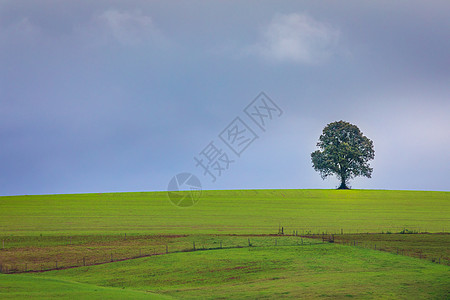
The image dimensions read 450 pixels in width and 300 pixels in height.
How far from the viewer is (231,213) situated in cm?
6900

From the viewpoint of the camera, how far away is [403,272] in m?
34.1

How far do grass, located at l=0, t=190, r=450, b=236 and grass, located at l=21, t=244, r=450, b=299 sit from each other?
42.6ft

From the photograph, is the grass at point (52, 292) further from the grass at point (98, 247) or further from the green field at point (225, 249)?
the grass at point (98, 247)

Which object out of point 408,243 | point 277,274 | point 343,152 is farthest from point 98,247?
point 343,152

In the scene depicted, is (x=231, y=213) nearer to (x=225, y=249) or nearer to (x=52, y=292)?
(x=225, y=249)

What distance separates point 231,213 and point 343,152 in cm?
Answer: 3248

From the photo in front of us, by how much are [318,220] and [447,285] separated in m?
33.1

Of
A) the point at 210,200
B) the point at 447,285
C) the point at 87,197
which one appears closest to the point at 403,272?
the point at 447,285

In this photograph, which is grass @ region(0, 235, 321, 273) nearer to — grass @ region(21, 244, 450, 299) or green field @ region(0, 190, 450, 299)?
green field @ region(0, 190, 450, 299)

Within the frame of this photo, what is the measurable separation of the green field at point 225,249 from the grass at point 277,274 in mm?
74

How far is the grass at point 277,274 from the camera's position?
28453 mm

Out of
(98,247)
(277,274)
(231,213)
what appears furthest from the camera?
(231,213)

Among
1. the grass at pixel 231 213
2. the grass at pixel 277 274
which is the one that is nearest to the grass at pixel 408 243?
the grass at pixel 277 274

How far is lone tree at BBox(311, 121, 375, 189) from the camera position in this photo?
9319 cm
